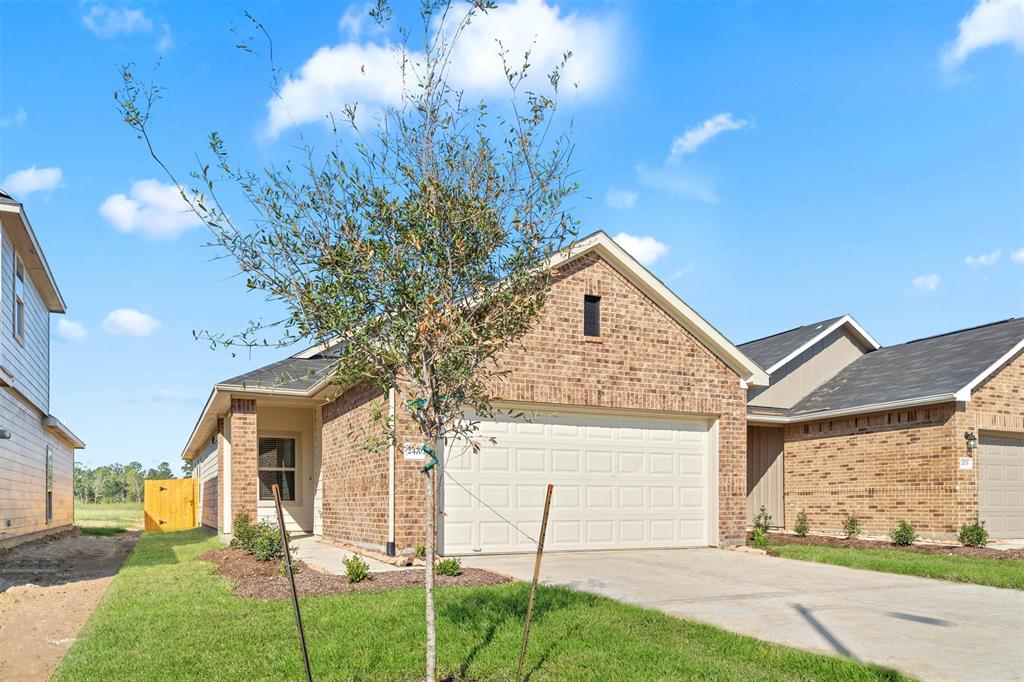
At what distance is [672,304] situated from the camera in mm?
14984

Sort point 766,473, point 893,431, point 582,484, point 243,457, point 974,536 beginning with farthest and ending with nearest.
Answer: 1. point 766,473
2. point 893,431
3. point 243,457
4. point 974,536
5. point 582,484

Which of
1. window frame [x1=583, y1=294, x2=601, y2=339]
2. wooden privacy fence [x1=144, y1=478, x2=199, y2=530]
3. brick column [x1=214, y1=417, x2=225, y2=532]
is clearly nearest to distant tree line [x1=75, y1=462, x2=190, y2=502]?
wooden privacy fence [x1=144, y1=478, x2=199, y2=530]

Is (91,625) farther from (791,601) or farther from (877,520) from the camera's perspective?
(877,520)

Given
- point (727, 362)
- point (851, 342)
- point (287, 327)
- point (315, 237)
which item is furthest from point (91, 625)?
point (851, 342)

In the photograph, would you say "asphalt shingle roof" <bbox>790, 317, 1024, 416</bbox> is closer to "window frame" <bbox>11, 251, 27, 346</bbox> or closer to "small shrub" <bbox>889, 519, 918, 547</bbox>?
"small shrub" <bbox>889, 519, 918, 547</bbox>

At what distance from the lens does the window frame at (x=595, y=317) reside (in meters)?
14.5

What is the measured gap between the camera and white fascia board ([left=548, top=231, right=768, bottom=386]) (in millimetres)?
14477

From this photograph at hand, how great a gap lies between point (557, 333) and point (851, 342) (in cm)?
1212

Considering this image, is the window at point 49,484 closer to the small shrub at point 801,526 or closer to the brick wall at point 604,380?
the brick wall at point 604,380

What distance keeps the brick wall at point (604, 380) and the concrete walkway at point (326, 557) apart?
18.0 inches

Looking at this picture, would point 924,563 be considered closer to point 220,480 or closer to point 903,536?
point 903,536

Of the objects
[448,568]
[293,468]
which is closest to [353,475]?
[448,568]

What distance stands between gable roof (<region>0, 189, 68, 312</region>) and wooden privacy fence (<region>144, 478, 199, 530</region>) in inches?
314

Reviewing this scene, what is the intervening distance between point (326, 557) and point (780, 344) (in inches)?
568
